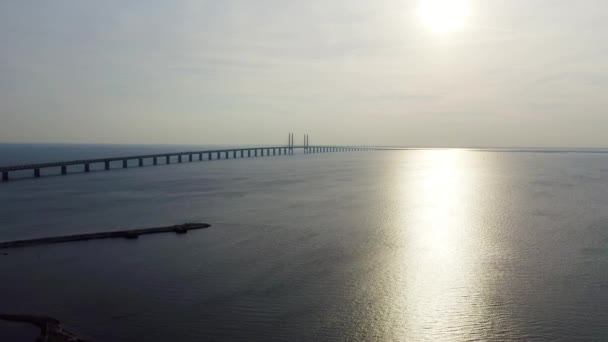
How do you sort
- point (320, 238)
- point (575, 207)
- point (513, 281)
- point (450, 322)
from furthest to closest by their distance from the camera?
1. point (575, 207)
2. point (320, 238)
3. point (513, 281)
4. point (450, 322)

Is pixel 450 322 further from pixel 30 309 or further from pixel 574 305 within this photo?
pixel 30 309

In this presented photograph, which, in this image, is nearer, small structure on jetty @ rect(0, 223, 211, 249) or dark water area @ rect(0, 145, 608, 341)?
dark water area @ rect(0, 145, 608, 341)

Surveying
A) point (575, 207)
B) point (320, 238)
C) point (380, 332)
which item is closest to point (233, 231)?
point (320, 238)

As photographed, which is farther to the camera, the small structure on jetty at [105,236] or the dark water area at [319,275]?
the small structure on jetty at [105,236]

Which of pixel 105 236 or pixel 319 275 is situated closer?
pixel 319 275

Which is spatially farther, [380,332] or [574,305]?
[574,305]

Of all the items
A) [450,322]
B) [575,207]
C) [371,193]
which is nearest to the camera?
[450,322]

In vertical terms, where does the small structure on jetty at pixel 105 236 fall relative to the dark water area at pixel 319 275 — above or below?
above

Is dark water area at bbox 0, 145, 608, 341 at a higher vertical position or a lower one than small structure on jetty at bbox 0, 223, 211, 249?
lower
